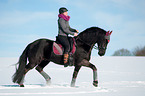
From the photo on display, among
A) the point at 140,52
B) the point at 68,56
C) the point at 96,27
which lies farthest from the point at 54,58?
the point at 140,52

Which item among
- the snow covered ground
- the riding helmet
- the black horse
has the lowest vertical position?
the snow covered ground

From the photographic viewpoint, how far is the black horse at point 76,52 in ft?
22.5

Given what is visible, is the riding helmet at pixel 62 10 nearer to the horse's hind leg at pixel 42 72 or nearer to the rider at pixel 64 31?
the rider at pixel 64 31

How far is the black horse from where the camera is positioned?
22.5 ft

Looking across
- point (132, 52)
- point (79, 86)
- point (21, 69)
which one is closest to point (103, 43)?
point (79, 86)

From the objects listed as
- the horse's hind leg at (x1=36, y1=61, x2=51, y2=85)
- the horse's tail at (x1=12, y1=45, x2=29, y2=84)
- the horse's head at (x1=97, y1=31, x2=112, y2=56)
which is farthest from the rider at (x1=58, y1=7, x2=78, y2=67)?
the horse's tail at (x1=12, y1=45, x2=29, y2=84)

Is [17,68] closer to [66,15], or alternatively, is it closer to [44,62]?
[44,62]


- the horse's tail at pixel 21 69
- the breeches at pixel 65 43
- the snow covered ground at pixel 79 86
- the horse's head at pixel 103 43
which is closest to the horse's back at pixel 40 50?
the horse's tail at pixel 21 69

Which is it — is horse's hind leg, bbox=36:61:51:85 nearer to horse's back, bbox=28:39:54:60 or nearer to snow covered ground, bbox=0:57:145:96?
snow covered ground, bbox=0:57:145:96

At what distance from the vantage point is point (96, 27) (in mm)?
7008

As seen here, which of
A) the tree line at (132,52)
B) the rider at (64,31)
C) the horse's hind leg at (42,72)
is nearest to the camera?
the rider at (64,31)

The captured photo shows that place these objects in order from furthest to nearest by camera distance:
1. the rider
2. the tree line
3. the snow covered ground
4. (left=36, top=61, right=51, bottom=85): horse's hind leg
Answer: the tree line < (left=36, top=61, right=51, bottom=85): horse's hind leg < the rider < the snow covered ground

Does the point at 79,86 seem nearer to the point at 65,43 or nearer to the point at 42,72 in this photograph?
the point at 42,72

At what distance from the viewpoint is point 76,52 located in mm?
6980
